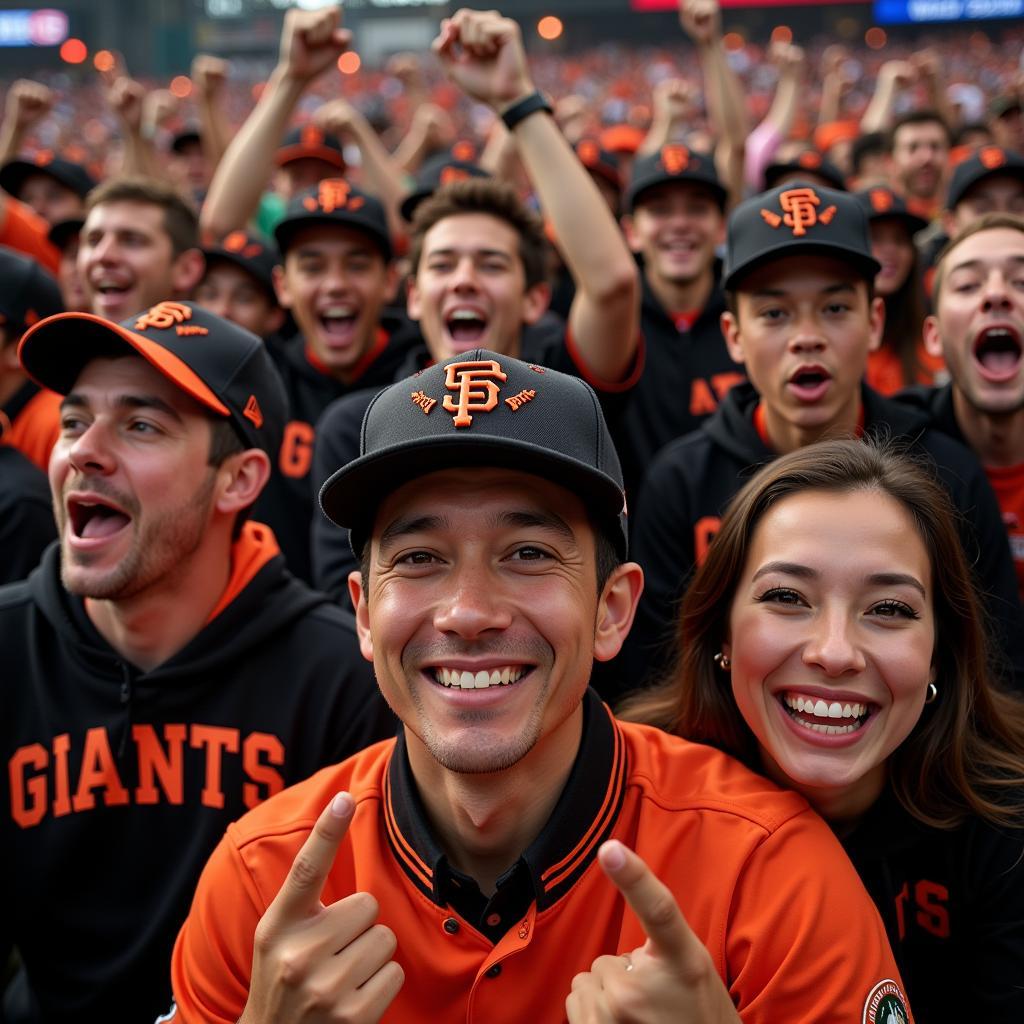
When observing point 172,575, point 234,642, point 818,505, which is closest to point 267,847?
point 234,642

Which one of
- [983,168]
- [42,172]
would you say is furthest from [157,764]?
[42,172]

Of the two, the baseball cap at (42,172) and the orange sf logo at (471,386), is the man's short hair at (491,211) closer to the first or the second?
the orange sf logo at (471,386)

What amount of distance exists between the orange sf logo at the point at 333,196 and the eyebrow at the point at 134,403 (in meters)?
2.25

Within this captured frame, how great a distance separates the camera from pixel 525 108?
3596 millimetres

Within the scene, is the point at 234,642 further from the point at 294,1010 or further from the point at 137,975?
the point at 294,1010

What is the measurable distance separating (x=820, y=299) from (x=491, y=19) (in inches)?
55.4

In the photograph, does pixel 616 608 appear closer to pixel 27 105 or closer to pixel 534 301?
pixel 534 301

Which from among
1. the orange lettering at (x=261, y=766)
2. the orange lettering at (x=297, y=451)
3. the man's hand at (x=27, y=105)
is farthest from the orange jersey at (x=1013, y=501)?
the man's hand at (x=27, y=105)

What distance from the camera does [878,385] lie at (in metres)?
4.94

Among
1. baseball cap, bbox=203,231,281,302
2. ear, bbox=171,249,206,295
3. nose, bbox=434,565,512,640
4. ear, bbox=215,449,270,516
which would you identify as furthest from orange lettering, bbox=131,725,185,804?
baseball cap, bbox=203,231,281,302

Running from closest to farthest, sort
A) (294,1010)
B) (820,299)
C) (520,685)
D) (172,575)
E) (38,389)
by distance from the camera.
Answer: (294,1010) → (520,685) → (172,575) → (820,299) → (38,389)

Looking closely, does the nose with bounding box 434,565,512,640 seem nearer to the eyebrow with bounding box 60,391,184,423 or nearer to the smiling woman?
the smiling woman

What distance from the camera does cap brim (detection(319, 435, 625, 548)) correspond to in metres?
1.81

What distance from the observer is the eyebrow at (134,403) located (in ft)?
9.10
